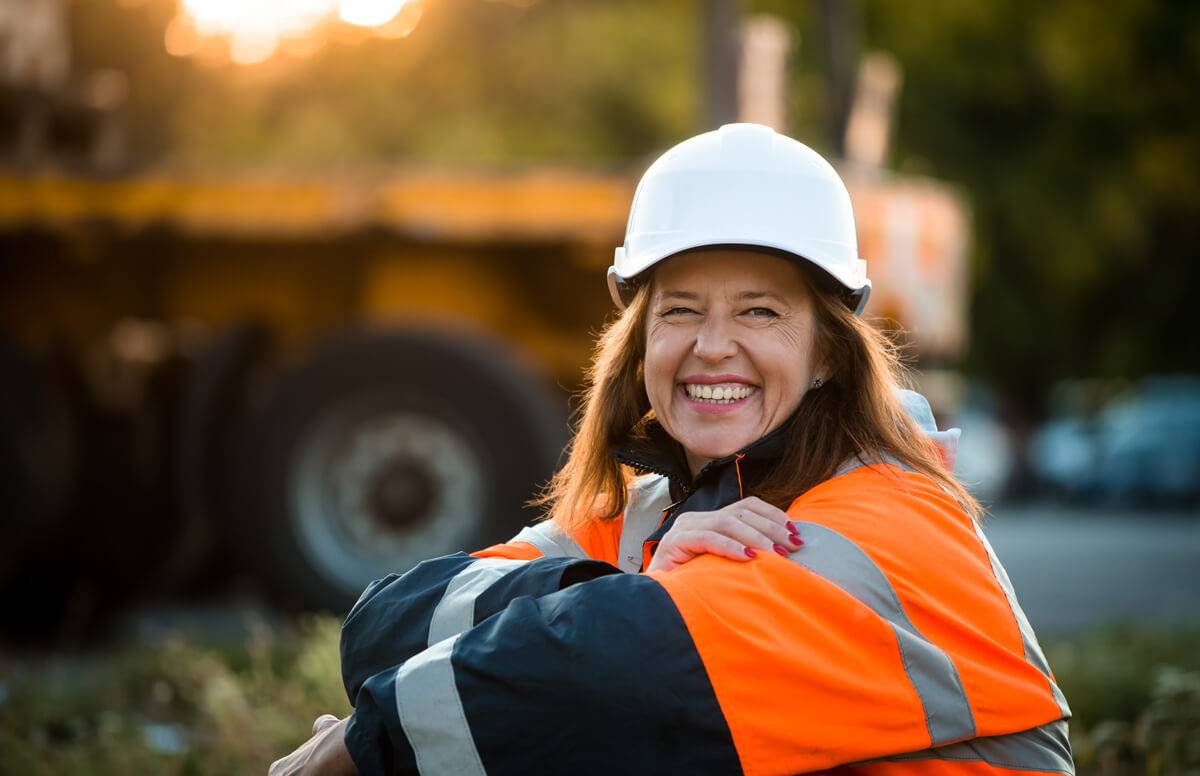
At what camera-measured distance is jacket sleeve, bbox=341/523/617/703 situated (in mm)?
2709

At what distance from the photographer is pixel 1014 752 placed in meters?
2.54

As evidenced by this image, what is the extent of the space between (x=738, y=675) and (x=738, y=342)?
29.9 inches

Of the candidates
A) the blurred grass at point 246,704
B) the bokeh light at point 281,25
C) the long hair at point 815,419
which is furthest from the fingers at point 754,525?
the bokeh light at point 281,25

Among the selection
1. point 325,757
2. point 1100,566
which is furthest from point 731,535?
point 1100,566

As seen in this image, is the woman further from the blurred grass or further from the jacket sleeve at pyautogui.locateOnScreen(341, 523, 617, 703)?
the blurred grass

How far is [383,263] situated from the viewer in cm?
740

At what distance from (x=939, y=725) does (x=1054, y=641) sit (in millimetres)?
4824

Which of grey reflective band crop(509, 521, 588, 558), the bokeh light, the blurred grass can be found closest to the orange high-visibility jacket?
grey reflective band crop(509, 521, 588, 558)

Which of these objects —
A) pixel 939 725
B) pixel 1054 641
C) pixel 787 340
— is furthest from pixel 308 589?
pixel 939 725

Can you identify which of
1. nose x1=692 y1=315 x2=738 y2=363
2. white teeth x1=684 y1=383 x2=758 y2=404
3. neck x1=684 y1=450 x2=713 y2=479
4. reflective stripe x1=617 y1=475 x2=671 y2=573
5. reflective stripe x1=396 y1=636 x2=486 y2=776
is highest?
nose x1=692 y1=315 x2=738 y2=363

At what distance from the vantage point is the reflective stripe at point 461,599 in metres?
2.73

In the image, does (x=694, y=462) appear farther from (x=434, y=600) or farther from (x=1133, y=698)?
(x=1133, y=698)

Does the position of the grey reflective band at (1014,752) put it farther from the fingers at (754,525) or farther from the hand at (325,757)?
the hand at (325,757)

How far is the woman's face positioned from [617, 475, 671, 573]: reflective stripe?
9.5 inches
